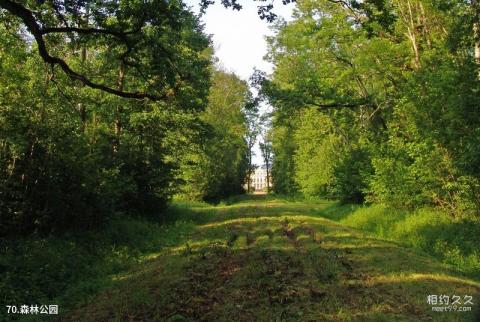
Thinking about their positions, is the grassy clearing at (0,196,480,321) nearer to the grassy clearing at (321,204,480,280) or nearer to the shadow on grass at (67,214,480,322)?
the shadow on grass at (67,214,480,322)

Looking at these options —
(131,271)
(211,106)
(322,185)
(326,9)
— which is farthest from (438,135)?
(211,106)

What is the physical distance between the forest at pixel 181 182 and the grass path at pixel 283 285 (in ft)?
0.19

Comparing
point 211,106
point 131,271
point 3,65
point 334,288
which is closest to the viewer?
point 334,288

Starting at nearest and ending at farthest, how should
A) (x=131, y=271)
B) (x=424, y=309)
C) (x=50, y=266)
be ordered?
(x=424, y=309), (x=50, y=266), (x=131, y=271)

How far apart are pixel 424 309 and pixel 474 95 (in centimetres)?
838

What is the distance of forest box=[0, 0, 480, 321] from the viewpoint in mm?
9203

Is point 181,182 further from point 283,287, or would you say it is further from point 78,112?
point 283,287

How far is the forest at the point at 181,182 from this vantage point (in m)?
9.20

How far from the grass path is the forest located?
0.06 m

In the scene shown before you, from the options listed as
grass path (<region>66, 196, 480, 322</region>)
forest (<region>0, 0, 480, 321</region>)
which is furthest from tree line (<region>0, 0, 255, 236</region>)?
grass path (<region>66, 196, 480, 322</region>)

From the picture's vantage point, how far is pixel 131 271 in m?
11.9

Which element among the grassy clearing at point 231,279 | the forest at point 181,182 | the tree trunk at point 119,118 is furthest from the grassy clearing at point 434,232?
the tree trunk at point 119,118

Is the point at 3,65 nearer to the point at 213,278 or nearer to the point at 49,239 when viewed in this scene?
the point at 49,239

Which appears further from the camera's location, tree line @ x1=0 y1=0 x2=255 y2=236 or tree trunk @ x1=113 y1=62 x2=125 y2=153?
tree trunk @ x1=113 y1=62 x2=125 y2=153
